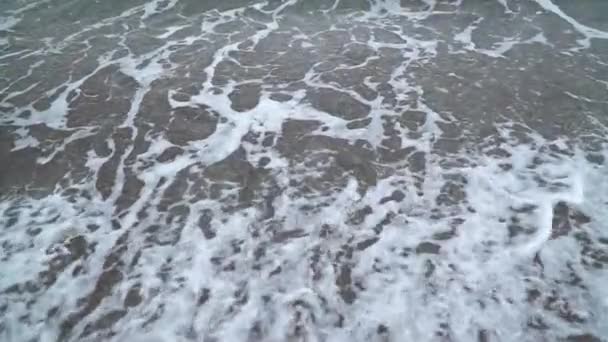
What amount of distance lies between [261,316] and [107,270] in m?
1.49

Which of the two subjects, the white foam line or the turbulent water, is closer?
the turbulent water

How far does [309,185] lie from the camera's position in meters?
4.79

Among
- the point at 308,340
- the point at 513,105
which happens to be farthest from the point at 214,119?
the point at 513,105

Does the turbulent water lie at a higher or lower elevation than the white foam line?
higher

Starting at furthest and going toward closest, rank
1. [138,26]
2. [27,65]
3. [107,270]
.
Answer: [138,26] < [27,65] < [107,270]

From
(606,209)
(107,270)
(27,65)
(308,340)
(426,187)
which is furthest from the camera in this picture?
(27,65)

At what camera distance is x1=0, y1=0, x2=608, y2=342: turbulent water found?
3.55 meters

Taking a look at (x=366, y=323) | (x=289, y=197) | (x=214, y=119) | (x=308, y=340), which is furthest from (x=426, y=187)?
(x=214, y=119)

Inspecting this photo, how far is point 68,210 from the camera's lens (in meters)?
4.56

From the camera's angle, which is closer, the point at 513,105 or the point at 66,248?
the point at 66,248

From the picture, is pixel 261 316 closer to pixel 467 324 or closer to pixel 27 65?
pixel 467 324

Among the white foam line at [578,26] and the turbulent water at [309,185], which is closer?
the turbulent water at [309,185]

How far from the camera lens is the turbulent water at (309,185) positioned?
3.55 metres

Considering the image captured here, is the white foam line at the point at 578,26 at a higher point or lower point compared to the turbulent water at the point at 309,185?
lower
